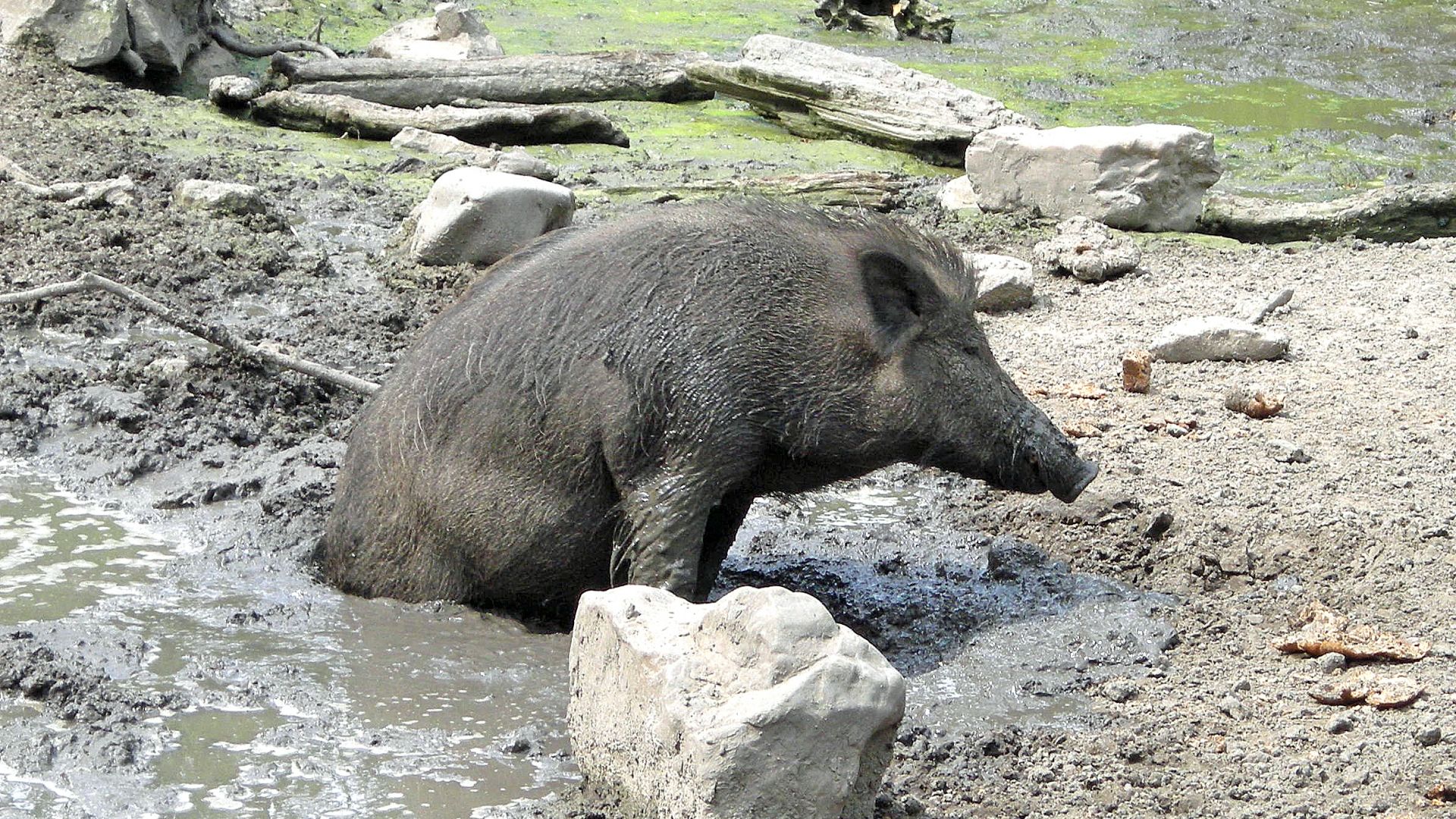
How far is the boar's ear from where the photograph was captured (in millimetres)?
5387

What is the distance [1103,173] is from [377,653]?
656 cm

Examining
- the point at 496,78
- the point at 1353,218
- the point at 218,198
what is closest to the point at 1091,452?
the point at 1353,218

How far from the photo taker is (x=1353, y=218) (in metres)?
10.6

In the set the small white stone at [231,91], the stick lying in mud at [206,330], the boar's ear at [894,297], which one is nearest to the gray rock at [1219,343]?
the boar's ear at [894,297]

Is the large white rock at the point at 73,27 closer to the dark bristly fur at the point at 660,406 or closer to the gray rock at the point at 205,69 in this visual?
the gray rock at the point at 205,69

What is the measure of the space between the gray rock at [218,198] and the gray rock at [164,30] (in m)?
3.51

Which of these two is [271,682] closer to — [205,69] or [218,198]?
[218,198]

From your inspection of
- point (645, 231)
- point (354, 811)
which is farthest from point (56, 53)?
point (354, 811)

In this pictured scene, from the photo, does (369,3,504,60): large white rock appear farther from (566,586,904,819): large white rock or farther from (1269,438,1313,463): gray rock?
(566,586,904,819): large white rock

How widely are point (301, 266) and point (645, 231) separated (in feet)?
13.9

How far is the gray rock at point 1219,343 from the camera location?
8.16 meters

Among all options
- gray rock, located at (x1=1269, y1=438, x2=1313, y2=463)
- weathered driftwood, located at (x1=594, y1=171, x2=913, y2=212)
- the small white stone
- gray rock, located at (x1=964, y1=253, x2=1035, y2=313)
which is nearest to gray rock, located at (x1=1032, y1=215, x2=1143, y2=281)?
gray rock, located at (x1=964, y1=253, x2=1035, y2=313)

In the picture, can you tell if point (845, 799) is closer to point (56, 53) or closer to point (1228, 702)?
point (1228, 702)

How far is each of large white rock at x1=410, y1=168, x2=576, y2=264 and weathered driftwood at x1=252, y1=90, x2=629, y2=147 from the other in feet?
9.17
